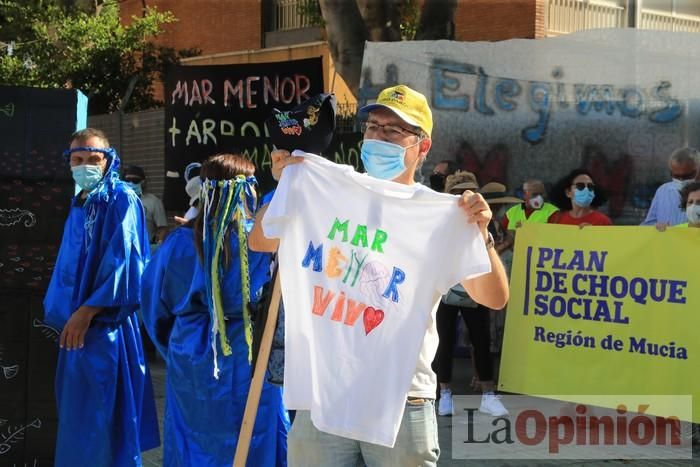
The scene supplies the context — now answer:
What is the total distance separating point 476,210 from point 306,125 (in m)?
0.72

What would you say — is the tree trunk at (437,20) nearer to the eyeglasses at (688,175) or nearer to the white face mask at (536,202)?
the white face mask at (536,202)

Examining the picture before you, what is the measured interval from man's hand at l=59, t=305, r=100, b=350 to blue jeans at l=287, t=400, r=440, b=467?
199 cm

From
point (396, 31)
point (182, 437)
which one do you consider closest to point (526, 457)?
point (182, 437)

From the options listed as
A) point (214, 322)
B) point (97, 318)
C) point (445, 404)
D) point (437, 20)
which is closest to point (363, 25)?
point (437, 20)

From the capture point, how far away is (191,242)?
15.1ft

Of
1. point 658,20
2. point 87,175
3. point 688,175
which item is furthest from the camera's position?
point 658,20

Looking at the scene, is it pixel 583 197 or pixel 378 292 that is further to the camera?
pixel 583 197

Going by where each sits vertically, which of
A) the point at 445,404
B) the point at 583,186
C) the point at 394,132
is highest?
the point at 394,132

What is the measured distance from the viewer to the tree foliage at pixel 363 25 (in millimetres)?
11031

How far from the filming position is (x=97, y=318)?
4.86 meters

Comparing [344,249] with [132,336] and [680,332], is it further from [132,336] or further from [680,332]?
[680,332]

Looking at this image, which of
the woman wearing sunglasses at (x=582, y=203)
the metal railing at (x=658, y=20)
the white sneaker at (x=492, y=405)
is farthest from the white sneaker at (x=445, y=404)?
the metal railing at (x=658, y=20)

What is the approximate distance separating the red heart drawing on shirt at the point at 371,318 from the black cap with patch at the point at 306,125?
0.66 m

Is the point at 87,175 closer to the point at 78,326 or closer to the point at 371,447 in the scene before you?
the point at 78,326
